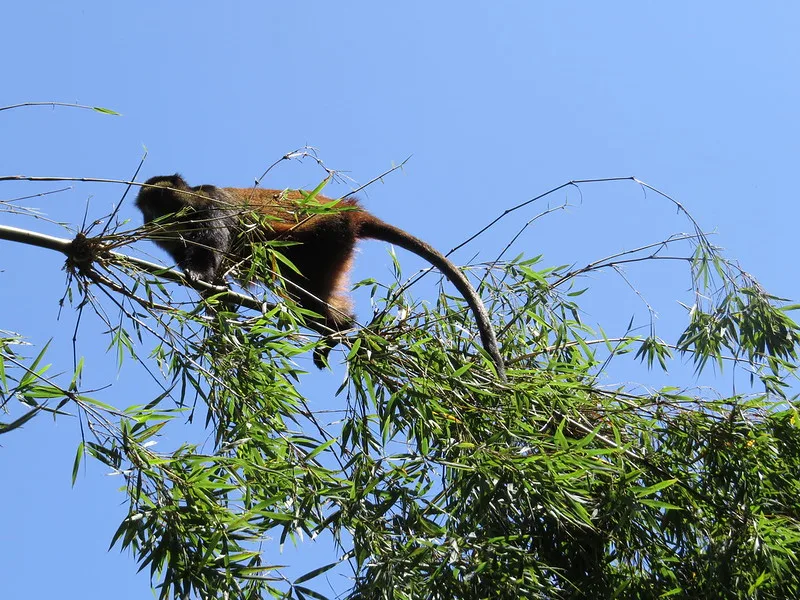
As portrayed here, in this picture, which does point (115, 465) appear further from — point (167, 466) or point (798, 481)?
point (798, 481)

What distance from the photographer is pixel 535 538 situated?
3016mm

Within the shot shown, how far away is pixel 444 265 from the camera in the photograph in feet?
13.4

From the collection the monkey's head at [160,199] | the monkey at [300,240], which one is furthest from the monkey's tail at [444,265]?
the monkey's head at [160,199]

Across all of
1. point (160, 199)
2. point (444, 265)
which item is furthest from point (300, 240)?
point (160, 199)

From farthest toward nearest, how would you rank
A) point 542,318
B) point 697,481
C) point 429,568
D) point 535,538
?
point 542,318 < point 697,481 < point 535,538 < point 429,568

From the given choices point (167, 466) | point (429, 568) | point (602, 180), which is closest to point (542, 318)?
point (602, 180)

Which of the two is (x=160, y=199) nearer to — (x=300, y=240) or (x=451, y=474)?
(x=300, y=240)

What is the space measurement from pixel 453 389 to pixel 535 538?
57cm

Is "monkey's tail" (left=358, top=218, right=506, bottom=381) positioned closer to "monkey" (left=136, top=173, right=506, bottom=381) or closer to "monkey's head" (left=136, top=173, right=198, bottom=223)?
"monkey" (left=136, top=173, right=506, bottom=381)

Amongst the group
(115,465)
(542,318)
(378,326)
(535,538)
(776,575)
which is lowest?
(776,575)

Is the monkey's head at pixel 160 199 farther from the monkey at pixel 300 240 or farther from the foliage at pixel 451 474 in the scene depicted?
the foliage at pixel 451 474

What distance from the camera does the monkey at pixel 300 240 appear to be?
12.0ft

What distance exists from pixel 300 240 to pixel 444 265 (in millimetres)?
821

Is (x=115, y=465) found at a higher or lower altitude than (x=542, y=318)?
lower
